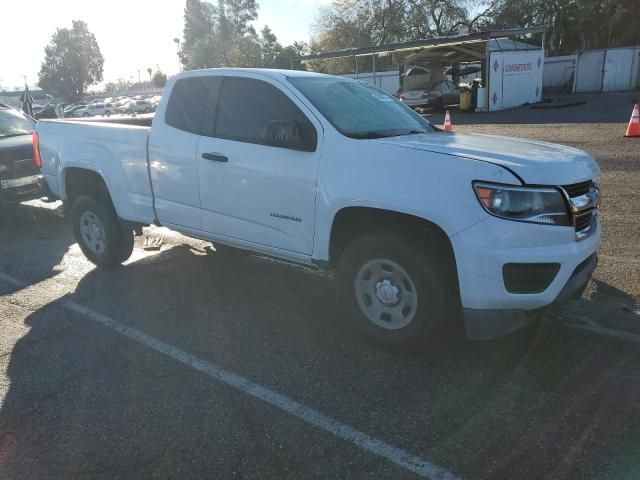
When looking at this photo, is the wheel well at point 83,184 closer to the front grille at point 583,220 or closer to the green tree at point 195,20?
the front grille at point 583,220

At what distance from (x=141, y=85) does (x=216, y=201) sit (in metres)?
118

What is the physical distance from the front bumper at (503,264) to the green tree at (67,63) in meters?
94.7

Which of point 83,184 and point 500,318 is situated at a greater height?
point 83,184

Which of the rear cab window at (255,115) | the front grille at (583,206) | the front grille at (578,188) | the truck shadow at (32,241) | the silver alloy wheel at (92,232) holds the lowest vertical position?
the truck shadow at (32,241)

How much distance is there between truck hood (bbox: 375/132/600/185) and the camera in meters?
3.31

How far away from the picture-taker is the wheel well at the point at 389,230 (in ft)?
11.6

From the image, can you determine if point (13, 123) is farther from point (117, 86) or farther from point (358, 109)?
point (117, 86)

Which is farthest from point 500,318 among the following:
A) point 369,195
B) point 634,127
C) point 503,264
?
point 634,127

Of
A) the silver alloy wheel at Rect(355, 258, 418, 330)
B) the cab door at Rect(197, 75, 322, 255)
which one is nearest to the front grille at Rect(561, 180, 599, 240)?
the silver alloy wheel at Rect(355, 258, 418, 330)

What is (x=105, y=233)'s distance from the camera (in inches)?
230

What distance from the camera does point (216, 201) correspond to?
15.4 feet

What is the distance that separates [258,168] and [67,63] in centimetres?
9373

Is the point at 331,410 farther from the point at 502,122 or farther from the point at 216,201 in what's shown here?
the point at 502,122

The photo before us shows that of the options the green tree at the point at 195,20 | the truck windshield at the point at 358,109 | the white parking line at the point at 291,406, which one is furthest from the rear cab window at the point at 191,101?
the green tree at the point at 195,20
